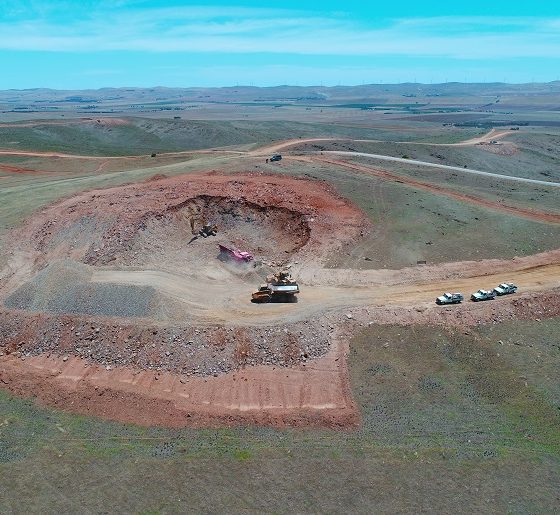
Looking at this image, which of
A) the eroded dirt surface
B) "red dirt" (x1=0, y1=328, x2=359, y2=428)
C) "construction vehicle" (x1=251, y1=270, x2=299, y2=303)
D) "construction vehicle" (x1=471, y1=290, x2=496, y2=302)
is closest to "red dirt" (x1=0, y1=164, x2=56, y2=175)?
the eroded dirt surface

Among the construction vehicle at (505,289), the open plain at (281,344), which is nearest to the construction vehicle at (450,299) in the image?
the open plain at (281,344)

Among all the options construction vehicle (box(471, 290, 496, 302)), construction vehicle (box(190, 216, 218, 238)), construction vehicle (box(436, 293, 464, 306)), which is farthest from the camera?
construction vehicle (box(190, 216, 218, 238))

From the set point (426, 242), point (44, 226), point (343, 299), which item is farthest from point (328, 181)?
point (44, 226)

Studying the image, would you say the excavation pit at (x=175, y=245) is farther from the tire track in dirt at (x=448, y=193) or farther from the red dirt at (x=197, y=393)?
the tire track in dirt at (x=448, y=193)

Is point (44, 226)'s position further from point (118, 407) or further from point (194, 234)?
point (118, 407)

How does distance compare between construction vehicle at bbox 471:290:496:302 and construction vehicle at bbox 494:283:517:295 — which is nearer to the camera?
construction vehicle at bbox 471:290:496:302

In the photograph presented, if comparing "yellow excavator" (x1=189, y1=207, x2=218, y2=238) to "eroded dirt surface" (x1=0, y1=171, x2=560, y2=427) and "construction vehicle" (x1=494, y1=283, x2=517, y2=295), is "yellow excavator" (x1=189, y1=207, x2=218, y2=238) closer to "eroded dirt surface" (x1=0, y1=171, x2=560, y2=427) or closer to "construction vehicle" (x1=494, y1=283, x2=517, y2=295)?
"eroded dirt surface" (x1=0, y1=171, x2=560, y2=427)

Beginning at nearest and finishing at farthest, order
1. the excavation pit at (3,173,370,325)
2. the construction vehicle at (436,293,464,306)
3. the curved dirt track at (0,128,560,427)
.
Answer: the curved dirt track at (0,128,560,427) → the excavation pit at (3,173,370,325) → the construction vehicle at (436,293,464,306)
